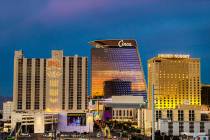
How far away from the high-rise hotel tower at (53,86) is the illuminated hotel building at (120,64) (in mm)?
25565

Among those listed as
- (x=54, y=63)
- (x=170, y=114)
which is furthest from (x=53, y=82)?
(x=170, y=114)

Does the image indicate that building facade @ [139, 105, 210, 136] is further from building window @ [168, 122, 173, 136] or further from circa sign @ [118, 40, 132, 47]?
circa sign @ [118, 40, 132, 47]

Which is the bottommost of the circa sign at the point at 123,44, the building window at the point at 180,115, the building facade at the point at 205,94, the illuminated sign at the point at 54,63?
the building window at the point at 180,115

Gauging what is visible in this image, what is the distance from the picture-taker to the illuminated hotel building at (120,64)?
10225 cm

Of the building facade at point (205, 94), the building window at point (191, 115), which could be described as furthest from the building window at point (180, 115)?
the building facade at point (205, 94)

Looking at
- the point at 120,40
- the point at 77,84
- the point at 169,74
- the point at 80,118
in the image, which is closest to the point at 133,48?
the point at 120,40

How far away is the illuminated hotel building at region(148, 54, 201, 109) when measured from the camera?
87.6 meters

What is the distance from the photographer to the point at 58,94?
7638 centimetres

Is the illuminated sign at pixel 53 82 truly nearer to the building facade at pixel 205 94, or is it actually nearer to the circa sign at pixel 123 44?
the circa sign at pixel 123 44

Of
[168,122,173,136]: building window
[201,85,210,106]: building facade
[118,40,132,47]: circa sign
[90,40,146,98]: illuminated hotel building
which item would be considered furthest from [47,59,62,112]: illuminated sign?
[201,85,210,106]: building facade

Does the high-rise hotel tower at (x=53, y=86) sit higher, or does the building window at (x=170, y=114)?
the high-rise hotel tower at (x=53, y=86)

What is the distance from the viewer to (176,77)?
89.7 metres

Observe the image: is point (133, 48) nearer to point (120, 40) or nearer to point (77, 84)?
point (120, 40)

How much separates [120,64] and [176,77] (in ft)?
52.3
